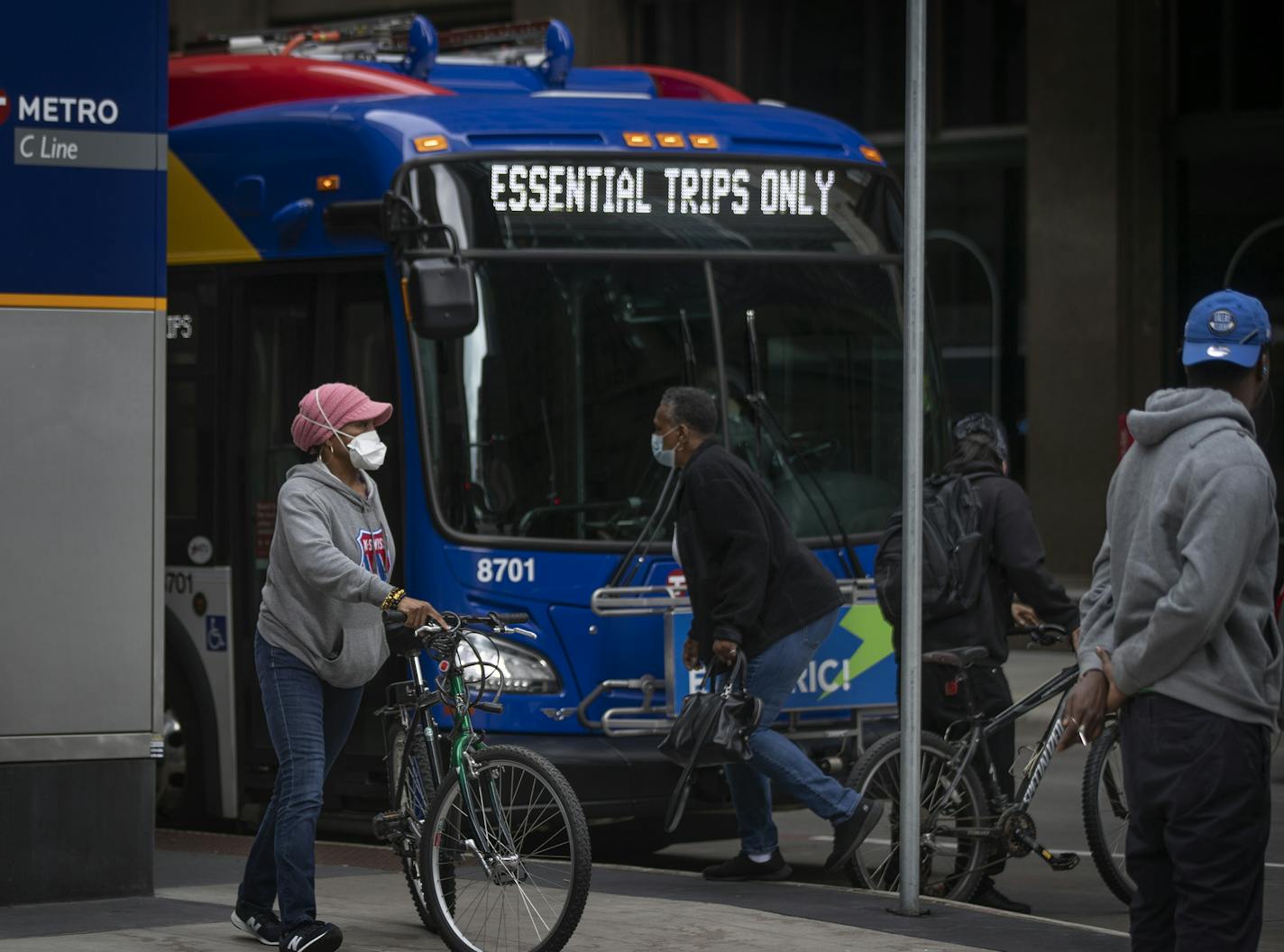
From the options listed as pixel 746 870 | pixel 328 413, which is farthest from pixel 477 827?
pixel 746 870

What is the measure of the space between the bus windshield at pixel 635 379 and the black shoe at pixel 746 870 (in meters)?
1.29

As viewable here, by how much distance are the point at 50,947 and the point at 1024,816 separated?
326 cm

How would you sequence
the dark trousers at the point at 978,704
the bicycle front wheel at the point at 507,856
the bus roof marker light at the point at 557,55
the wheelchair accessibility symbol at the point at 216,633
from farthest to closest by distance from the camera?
1. the bus roof marker light at the point at 557,55
2. the wheelchair accessibility symbol at the point at 216,633
3. the dark trousers at the point at 978,704
4. the bicycle front wheel at the point at 507,856

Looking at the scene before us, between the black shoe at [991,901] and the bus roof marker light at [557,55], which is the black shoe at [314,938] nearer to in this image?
the black shoe at [991,901]

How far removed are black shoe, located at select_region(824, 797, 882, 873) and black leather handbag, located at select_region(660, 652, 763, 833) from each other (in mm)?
406

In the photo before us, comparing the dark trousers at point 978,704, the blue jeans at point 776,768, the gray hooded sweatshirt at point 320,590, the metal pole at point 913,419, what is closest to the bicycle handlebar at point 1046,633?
the dark trousers at point 978,704

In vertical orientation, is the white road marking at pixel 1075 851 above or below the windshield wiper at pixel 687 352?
below

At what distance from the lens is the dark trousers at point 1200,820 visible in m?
4.84

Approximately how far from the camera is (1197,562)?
15.7 feet

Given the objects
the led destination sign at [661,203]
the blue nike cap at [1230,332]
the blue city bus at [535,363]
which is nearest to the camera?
the blue nike cap at [1230,332]

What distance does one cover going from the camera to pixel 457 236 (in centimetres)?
907

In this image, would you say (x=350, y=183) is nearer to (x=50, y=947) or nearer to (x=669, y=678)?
(x=669, y=678)

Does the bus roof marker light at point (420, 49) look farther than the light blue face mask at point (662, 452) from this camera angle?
Yes

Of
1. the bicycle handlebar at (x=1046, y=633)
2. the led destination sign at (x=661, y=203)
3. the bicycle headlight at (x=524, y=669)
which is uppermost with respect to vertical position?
the led destination sign at (x=661, y=203)
